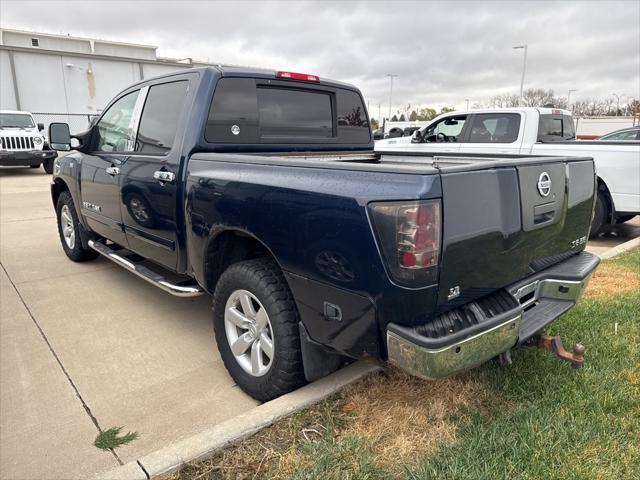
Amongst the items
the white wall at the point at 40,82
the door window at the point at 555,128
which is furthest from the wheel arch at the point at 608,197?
the white wall at the point at 40,82

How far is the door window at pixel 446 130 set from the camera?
8.71 meters

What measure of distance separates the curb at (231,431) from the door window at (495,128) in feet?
19.9

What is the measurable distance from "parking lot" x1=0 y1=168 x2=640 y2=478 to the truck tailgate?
157 cm

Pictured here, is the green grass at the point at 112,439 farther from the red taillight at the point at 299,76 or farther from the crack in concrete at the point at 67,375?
the red taillight at the point at 299,76

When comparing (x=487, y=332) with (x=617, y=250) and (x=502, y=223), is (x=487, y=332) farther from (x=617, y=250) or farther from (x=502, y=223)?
(x=617, y=250)

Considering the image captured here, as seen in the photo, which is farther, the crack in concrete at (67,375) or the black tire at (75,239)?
the black tire at (75,239)

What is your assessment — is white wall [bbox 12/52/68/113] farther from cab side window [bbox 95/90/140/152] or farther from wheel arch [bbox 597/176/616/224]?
wheel arch [bbox 597/176/616/224]

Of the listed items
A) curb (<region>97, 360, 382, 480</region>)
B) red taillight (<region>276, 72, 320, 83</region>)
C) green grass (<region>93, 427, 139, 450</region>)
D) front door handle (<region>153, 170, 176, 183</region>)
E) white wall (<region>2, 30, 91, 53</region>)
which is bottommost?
green grass (<region>93, 427, 139, 450</region>)

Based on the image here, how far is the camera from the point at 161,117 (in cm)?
363

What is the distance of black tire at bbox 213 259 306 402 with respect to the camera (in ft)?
8.26

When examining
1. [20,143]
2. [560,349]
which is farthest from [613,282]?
[20,143]

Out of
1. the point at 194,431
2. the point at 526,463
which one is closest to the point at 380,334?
the point at 526,463

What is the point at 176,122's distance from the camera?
3414 millimetres

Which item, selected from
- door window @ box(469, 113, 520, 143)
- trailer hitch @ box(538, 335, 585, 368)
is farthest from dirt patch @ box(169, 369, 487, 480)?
door window @ box(469, 113, 520, 143)
